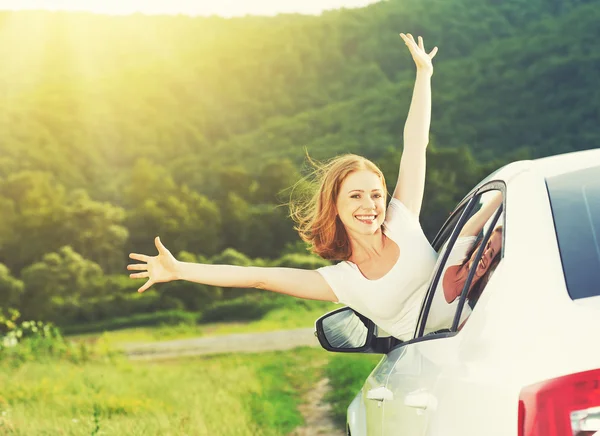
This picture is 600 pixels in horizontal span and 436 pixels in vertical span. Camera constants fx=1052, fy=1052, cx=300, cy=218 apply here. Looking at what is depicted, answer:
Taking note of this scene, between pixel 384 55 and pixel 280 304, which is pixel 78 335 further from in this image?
pixel 384 55

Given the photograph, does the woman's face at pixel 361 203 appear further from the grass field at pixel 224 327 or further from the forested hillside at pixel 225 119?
the forested hillside at pixel 225 119

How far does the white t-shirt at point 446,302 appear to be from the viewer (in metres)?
2.80

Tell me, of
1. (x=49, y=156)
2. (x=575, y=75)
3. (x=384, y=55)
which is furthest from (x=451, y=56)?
(x=49, y=156)

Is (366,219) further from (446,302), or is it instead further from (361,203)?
(446,302)

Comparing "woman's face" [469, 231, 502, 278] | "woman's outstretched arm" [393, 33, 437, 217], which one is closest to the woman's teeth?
"woman's outstretched arm" [393, 33, 437, 217]

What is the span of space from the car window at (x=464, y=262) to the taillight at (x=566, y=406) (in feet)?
2.56

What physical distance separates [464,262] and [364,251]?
808mm

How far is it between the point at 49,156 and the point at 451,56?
25.1m

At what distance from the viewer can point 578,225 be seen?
82.2 inches

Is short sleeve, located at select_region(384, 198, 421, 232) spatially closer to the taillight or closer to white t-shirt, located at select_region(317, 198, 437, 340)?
white t-shirt, located at select_region(317, 198, 437, 340)

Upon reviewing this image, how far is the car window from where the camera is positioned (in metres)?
2.55

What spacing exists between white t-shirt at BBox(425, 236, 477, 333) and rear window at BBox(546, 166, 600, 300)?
539 millimetres

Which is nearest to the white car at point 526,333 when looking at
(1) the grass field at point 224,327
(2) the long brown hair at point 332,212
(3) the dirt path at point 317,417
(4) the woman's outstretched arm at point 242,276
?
(4) the woman's outstretched arm at point 242,276

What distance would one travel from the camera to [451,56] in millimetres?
62688
